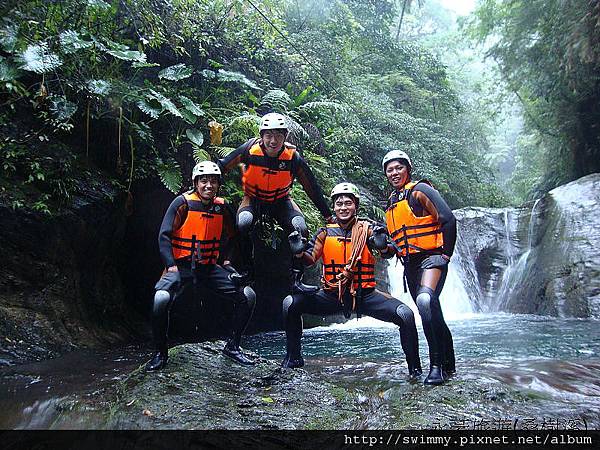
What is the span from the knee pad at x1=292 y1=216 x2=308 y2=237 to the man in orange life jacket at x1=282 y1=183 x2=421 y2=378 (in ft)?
0.64

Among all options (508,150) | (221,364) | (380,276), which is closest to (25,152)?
(221,364)

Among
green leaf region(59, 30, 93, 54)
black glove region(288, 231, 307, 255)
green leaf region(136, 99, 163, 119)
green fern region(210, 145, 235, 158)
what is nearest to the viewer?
black glove region(288, 231, 307, 255)

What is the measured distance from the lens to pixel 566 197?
11305 millimetres

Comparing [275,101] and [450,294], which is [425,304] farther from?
[450,294]

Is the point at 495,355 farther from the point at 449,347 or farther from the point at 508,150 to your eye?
the point at 508,150

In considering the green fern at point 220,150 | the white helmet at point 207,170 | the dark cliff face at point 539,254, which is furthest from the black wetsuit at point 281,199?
the dark cliff face at point 539,254

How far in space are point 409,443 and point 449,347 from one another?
162cm

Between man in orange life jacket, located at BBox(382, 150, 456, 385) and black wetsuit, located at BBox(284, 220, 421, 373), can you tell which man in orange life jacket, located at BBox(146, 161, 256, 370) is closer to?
black wetsuit, located at BBox(284, 220, 421, 373)

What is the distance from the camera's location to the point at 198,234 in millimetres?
4547

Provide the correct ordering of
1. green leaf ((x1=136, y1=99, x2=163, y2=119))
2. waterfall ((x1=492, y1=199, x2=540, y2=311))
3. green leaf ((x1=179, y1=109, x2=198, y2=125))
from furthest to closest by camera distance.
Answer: waterfall ((x1=492, y1=199, x2=540, y2=311))
green leaf ((x1=179, y1=109, x2=198, y2=125))
green leaf ((x1=136, y1=99, x2=163, y2=119))

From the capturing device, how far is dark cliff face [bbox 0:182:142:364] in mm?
5488

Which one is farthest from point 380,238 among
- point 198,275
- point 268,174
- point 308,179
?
point 198,275

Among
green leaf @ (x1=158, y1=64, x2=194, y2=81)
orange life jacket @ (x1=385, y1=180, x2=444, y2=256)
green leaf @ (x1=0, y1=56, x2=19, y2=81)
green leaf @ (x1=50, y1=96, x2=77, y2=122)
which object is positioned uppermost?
green leaf @ (x1=158, y1=64, x2=194, y2=81)

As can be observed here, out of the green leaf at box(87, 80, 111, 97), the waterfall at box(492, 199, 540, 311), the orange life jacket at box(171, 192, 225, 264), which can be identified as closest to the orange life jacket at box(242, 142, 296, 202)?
the orange life jacket at box(171, 192, 225, 264)
